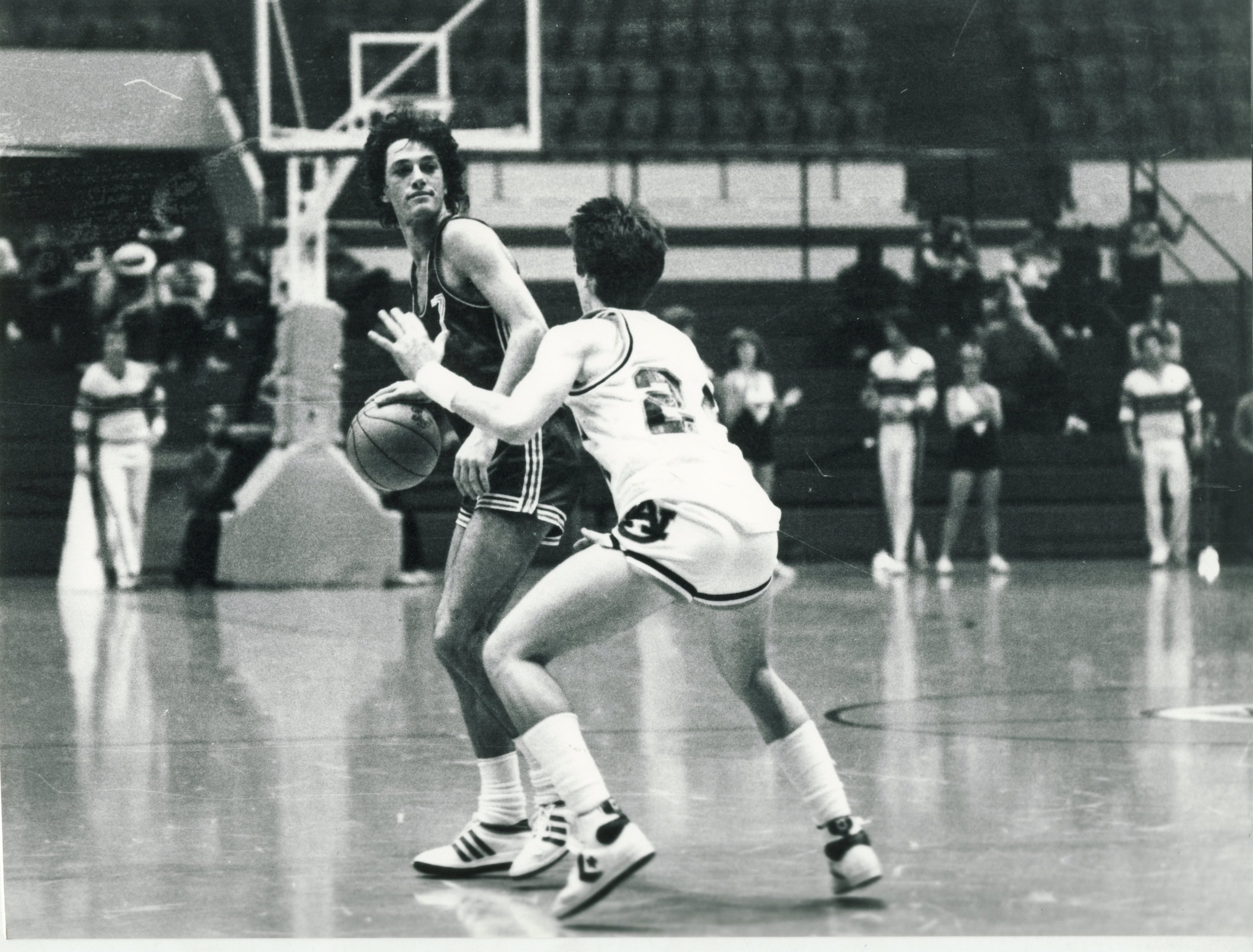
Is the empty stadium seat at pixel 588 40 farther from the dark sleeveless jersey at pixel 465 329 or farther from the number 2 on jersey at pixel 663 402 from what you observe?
the number 2 on jersey at pixel 663 402

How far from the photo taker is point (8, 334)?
59.0 feet

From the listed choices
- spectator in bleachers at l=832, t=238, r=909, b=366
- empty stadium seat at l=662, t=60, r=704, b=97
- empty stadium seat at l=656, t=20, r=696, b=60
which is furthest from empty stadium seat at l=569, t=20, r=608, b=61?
spectator in bleachers at l=832, t=238, r=909, b=366

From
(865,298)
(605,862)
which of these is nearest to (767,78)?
(865,298)

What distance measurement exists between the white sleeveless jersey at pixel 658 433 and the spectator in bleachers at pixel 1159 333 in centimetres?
1242

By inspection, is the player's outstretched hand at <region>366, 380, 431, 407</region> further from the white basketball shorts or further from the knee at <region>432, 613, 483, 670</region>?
the white basketball shorts

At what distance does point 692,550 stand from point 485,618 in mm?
884

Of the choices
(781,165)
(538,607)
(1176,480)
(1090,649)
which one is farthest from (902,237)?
(538,607)

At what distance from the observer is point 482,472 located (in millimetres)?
5121

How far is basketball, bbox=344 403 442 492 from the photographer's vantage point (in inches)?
217

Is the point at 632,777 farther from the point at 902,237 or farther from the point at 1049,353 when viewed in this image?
the point at 902,237

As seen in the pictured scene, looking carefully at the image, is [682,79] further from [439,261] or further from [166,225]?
[439,261]

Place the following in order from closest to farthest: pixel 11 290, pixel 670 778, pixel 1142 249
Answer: pixel 670 778 < pixel 11 290 < pixel 1142 249

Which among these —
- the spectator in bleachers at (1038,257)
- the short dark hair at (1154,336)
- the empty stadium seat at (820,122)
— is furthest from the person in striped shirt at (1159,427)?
the empty stadium seat at (820,122)

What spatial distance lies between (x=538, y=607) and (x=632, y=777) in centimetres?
209
